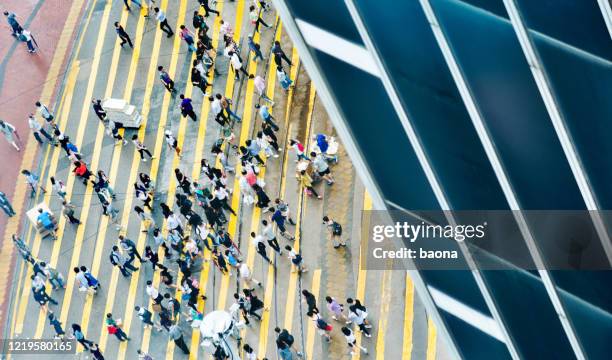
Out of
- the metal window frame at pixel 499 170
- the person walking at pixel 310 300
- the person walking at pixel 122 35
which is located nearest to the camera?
the metal window frame at pixel 499 170

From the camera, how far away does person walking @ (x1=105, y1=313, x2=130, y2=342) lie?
38719mm

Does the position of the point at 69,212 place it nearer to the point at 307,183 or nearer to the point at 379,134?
the point at 307,183

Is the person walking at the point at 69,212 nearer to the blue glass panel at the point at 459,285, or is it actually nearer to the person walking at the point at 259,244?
the person walking at the point at 259,244

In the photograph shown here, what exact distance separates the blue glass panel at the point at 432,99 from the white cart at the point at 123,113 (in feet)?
83.8

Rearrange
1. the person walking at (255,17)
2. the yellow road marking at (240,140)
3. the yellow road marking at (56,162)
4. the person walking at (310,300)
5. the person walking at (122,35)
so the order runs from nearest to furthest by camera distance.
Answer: the person walking at (310,300)
the yellow road marking at (240,140)
the yellow road marking at (56,162)
the person walking at (255,17)
the person walking at (122,35)

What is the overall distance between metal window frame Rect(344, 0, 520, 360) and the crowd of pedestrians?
1250 centimetres

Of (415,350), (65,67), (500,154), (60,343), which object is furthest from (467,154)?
(65,67)

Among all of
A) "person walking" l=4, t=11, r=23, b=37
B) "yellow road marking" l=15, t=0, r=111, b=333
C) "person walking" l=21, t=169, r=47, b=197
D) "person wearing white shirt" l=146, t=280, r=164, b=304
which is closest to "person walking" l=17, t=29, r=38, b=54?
"person walking" l=4, t=11, r=23, b=37

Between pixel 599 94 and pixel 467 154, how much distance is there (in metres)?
3.75

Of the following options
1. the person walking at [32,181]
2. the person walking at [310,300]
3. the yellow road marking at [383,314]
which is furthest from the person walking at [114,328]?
the yellow road marking at [383,314]

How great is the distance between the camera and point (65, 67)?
162ft

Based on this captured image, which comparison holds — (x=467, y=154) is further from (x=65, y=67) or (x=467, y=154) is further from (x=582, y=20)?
(x=65, y=67)

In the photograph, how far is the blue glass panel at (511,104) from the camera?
60.5 ft

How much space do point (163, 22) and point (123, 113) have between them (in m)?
4.75
